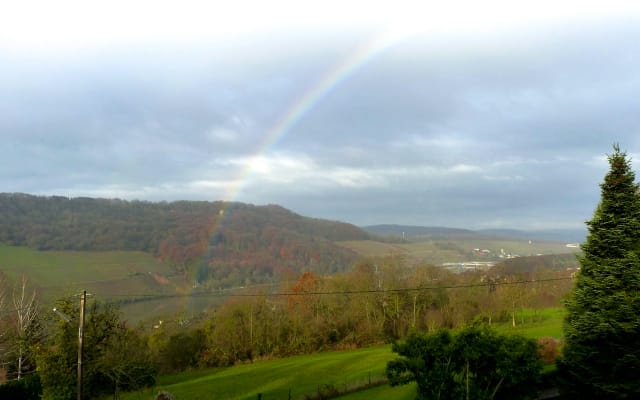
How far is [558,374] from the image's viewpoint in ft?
52.2

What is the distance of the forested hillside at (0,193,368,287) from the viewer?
3824 inches

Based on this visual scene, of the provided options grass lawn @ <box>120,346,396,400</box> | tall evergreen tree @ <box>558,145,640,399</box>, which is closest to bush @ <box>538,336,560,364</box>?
grass lawn @ <box>120,346,396,400</box>

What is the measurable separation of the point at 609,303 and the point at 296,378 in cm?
2346

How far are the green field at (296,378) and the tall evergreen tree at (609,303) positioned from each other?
310 inches

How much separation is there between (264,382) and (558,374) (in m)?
22.0

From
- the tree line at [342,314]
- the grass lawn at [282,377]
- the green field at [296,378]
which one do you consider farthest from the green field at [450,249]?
the grass lawn at [282,377]

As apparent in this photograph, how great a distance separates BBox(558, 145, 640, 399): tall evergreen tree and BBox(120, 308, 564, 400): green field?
7880 millimetres

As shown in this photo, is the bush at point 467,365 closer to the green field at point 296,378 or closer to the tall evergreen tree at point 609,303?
the tall evergreen tree at point 609,303

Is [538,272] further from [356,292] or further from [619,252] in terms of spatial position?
[619,252]

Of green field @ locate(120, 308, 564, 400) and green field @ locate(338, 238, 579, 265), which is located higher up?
green field @ locate(338, 238, 579, 265)

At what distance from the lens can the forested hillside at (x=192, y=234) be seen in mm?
97125

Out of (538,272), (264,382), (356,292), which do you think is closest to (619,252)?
(264,382)

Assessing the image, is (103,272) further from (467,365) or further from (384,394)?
(467,365)

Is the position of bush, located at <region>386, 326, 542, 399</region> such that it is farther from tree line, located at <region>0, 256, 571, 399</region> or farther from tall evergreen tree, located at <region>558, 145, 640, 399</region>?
Answer: tree line, located at <region>0, 256, 571, 399</region>
